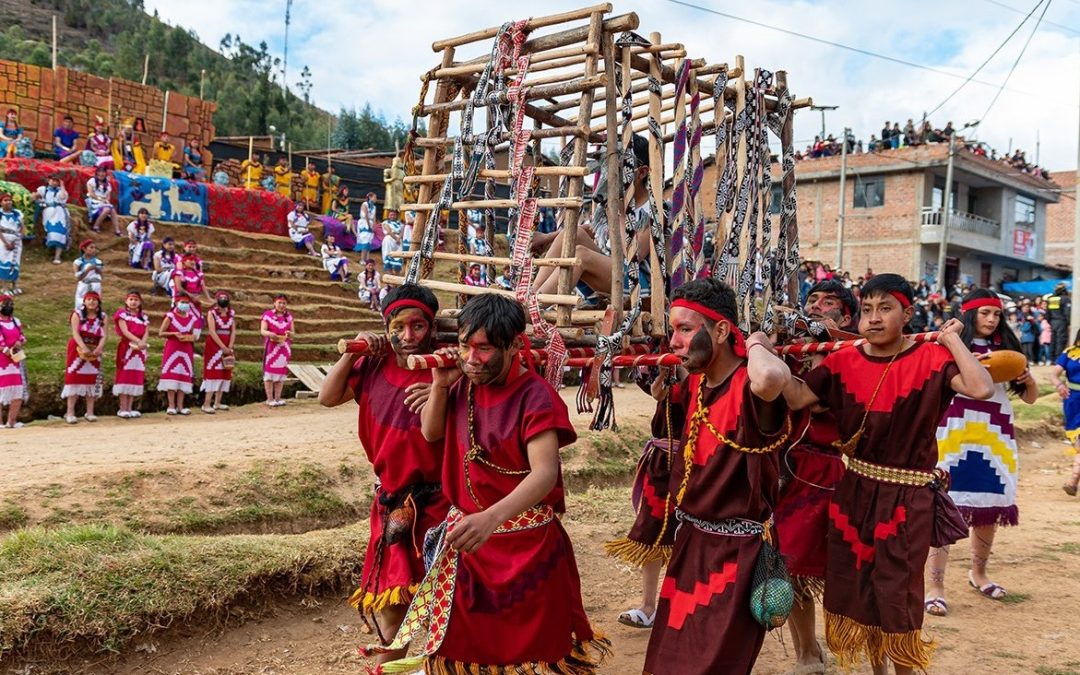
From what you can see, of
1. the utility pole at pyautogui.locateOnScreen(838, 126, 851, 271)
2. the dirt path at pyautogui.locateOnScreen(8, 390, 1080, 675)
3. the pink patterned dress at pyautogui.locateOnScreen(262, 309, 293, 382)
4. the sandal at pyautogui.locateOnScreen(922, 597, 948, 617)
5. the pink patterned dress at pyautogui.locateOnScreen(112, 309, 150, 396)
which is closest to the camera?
the dirt path at pyautogui.locateOnScreen(8, 390, 1080, 675)

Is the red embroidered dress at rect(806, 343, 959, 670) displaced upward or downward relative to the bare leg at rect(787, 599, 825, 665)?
upward

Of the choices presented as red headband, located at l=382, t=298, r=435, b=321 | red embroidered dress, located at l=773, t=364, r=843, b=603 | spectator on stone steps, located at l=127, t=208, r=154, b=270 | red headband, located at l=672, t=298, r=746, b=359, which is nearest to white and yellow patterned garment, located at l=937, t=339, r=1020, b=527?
red embroidered dress, located at l=773, t=364, r=843, b=603

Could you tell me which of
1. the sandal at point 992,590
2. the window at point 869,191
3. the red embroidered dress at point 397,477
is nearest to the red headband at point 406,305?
the red embroidered dress at point 397,477

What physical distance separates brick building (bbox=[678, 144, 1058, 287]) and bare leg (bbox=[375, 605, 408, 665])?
27.8 metres

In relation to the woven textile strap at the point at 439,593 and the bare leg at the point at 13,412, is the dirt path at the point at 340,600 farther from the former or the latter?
the woven textile strap at the point at 439,593

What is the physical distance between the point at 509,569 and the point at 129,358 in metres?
9.35

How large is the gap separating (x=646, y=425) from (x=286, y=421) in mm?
4571

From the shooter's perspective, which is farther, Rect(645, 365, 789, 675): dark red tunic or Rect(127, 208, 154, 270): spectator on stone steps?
Rect(127, 208, 154, 270): spectator on stone steps

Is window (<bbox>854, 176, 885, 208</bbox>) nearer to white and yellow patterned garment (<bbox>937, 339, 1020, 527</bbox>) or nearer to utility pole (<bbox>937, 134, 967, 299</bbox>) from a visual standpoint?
utility pole (<bbox>937, 134, 967, 299</bbox>)

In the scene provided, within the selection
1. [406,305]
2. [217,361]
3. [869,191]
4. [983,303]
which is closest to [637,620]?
[406,305]

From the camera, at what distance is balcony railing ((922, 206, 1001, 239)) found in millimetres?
31203

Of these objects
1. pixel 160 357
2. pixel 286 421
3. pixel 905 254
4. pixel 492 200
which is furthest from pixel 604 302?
pixel 905 254

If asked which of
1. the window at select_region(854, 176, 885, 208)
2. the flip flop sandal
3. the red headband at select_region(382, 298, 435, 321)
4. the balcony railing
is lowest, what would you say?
the flip flop sandal

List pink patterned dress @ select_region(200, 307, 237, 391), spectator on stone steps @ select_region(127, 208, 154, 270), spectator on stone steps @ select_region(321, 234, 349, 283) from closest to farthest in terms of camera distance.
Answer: pink patterned dress @ select_region(200, 307, 237, 391)
spectator on stone steps @ select_region(127, 208, 154, 270)
spectator on stone steps @ select_region(321, 234, 349, 283)
